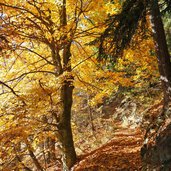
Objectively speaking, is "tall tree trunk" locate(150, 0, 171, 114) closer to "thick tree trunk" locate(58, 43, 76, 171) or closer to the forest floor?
the forest floor

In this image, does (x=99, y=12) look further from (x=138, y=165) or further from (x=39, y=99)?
(x=138, y=165)

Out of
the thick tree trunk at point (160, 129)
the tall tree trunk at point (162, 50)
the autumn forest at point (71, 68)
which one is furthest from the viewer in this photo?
the tall tree trunk at point (162, 50)

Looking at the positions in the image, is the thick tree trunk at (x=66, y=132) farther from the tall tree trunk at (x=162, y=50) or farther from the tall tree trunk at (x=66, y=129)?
the tall tree trunk at (x=162, y=50)

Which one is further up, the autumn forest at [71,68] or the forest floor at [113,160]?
the autumn forest at [71,68]

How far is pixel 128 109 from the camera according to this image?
20.6 metres

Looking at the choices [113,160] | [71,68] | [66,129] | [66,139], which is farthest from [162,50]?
[66,139]

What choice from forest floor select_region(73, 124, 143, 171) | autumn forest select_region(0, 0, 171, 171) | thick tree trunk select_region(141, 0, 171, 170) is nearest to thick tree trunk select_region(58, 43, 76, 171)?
autumn forest select_region(0, 0, 171, 171)

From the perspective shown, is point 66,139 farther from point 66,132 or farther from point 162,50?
point 162,50

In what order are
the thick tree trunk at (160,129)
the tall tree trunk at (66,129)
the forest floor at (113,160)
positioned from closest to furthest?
1. the thick tree trunk at (160,129)
2. the forest floor at (113,160)
3. the tall tree trunk at (66,129)

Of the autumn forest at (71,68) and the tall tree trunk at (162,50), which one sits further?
the tall tree trunk at (162,50)

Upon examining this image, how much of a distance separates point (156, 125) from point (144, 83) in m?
12.2

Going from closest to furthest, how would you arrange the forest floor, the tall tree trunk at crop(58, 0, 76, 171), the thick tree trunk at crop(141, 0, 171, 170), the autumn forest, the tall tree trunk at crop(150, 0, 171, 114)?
the thick tree trunk at crop(141, 0, 171, 170)
the autumn forest
the tall tree trunk at crop(150, 0, 171, 114)
the forest floor
the tall tree trunk at crop(58, 0, 76, 171)

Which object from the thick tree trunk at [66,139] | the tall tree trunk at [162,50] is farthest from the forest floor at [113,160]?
the tall tree trunk at [162,50]

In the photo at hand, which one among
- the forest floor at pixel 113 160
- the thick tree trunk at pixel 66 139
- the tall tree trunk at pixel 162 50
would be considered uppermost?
the tall tree trunk at pixel 162 50
